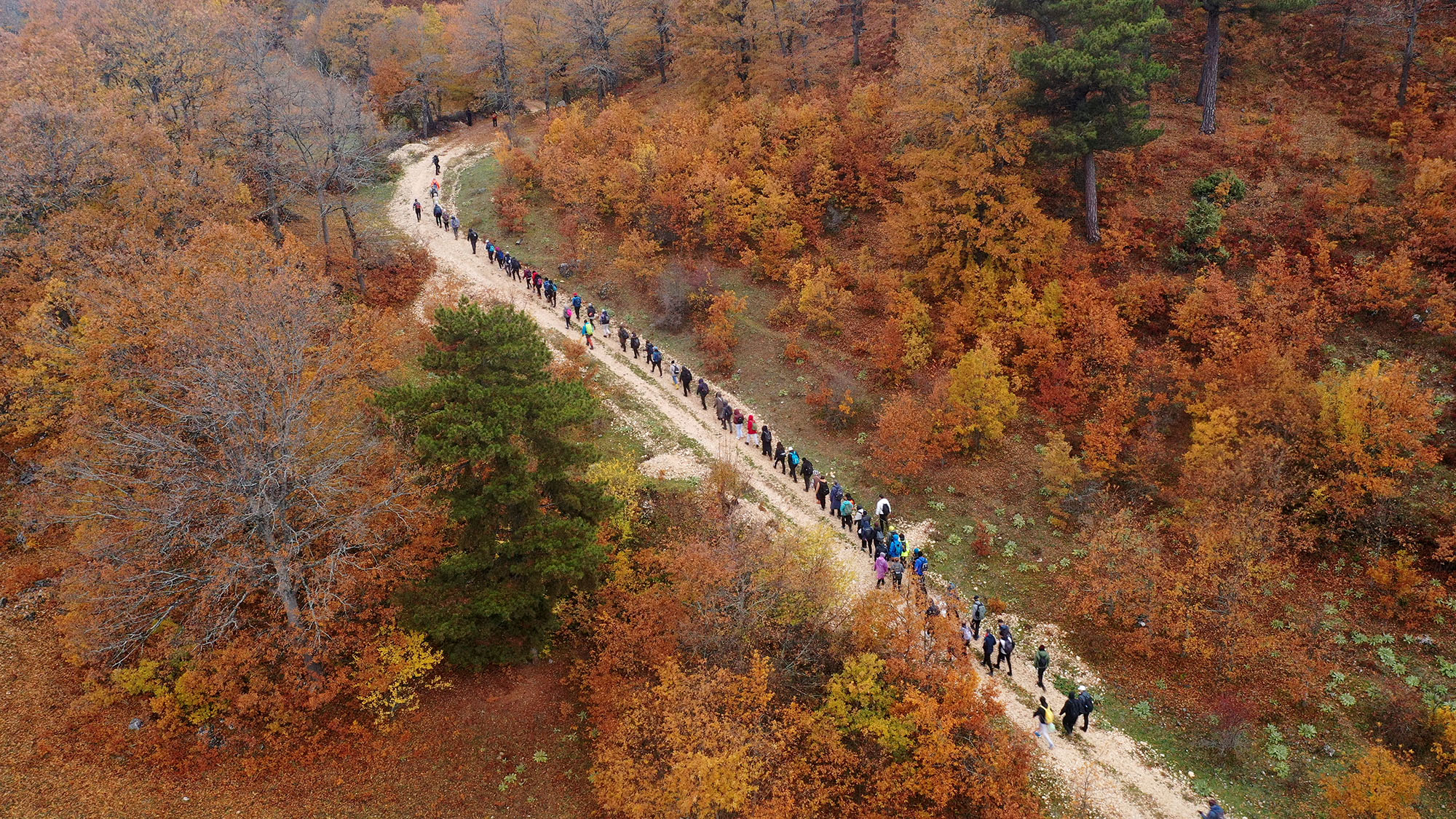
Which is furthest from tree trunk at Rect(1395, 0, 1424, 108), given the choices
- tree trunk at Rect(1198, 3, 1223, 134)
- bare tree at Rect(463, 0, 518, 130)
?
bare tree at Rect(463, 0, 518, 130)

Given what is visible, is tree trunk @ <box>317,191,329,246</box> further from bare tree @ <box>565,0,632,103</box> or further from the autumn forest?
bare tree @ <box>565,0,632,103</box>

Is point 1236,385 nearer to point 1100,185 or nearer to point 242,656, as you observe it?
point 1100,185

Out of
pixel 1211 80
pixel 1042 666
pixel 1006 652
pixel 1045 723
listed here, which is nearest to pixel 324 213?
pixel 1006 652

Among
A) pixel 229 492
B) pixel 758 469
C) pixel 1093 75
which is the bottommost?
pixel 758 469

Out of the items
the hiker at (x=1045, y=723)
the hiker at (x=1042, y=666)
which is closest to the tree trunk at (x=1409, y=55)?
the hiker at (x=1042, y=666)

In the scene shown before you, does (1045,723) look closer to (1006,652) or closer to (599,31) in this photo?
(1006,652)

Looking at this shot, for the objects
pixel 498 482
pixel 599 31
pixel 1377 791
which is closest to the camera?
pixel 1377 791
